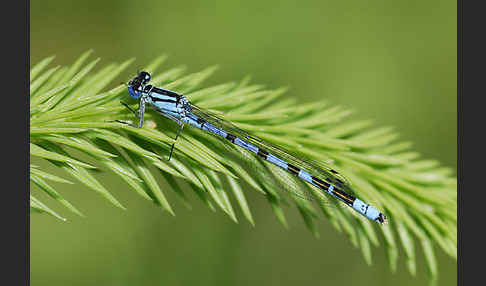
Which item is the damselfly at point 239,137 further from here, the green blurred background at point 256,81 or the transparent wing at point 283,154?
the green blurred background at point 256,81

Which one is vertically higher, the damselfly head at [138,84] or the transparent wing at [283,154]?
the damselfly head at [138,84]

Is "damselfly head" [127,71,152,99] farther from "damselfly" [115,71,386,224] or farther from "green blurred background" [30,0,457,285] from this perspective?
"green blurred background" [30,0,457,285]

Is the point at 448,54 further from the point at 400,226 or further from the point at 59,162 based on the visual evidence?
the point at 59,162

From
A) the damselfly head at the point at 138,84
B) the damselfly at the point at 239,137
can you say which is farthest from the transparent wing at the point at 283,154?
the damselfly head at the point at 138,84

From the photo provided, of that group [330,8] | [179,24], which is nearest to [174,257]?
[179,24]

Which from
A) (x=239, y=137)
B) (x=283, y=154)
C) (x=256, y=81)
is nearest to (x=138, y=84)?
(x=239, y=137)

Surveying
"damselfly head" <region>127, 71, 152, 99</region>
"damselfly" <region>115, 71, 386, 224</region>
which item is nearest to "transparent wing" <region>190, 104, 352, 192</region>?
"damselfly" <region>115, 71, 386, 224</region>

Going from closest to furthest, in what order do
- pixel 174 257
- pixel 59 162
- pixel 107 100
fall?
pixel 59 162 → pixel 107 100 → pixel 174 257
